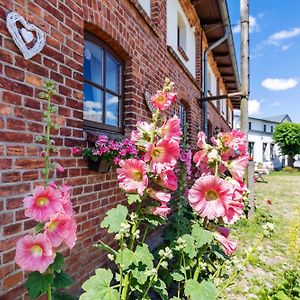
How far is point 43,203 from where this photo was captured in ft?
4.13

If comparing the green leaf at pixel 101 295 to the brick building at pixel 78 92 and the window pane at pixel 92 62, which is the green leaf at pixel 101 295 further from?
the window pane at pixel 92 62

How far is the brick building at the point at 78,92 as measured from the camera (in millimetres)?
1684

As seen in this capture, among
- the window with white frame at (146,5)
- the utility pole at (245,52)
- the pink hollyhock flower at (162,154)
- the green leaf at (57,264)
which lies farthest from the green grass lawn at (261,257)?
the window with white frame at (146,5)

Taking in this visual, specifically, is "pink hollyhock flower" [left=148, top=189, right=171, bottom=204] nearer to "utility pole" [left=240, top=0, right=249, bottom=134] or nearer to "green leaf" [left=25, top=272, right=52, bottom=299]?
"green leaf" [left=25, top=272, right=52, bottom=299]

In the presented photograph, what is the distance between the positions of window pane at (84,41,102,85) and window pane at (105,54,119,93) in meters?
0.18

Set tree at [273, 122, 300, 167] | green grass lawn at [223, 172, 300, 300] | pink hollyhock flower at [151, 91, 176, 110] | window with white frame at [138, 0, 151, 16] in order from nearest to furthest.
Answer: pink hollyhock flower at [151, 91, 176, 110]
green grass lawn at [223, 172, 300, 300]
window with white frame at [138, 0, 151, 16]
tree at [273, 122, 300, 167]

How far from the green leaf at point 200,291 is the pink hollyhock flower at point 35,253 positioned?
916mm

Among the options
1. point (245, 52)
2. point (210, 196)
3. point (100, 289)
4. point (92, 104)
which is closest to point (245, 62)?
point (245, 52)

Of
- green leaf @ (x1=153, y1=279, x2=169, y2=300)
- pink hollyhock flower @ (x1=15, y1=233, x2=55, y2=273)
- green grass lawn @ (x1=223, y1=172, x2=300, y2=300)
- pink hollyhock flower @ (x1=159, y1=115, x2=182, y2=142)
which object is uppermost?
pink hollyhock flower @ (x1=159, y1=115, x2=182, y2=142)

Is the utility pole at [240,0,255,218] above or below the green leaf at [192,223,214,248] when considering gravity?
above

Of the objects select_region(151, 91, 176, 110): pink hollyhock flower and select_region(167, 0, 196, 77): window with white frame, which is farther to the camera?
select_region(167, 0, 196, 77): window with white frame

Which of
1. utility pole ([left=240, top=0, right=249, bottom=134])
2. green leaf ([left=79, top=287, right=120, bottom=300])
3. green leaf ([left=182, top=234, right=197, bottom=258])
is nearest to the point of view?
green leaf ([left=79, top=287, right=120, bottom=300])

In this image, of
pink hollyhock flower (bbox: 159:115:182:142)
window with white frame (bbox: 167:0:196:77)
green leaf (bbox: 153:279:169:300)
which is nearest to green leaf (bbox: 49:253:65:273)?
green leaf (bbox: 153:279:169:300)

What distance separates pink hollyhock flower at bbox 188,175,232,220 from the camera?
5.39 ft
